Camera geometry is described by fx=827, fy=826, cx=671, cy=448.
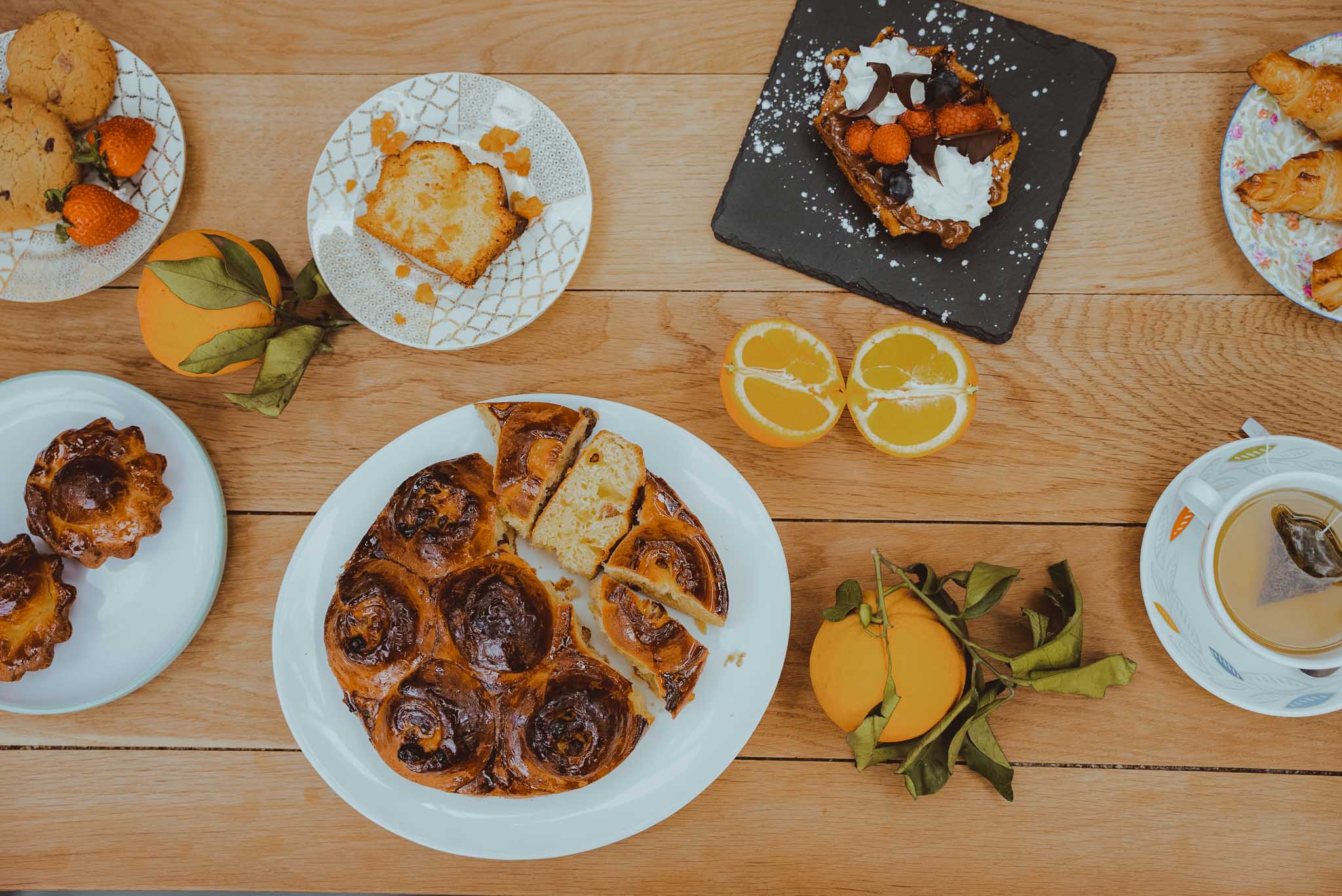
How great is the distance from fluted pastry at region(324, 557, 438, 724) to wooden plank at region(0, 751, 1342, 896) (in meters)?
0.35

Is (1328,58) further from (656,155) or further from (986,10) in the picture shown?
(656,155)

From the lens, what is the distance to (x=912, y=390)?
128 cm

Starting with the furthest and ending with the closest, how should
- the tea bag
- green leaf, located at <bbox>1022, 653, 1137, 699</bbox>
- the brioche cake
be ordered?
the brioche cake, green leaf, located at <bbox>1022, 653, 1137, 699</bbox>, the tea bag

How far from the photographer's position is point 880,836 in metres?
1.43

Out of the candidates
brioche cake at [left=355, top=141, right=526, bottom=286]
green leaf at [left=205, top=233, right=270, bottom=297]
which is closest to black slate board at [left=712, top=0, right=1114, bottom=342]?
brioche cake at [left=355, top=141, right=526, bottom=286]

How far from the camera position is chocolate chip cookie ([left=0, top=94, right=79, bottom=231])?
135 centimetres

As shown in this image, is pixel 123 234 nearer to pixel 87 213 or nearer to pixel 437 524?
pixel 87 213

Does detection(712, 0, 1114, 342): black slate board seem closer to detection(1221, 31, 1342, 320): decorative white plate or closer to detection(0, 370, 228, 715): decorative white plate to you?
detection(1221, 31, 1342, 320): decorative white plate

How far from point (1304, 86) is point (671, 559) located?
1.25 meters

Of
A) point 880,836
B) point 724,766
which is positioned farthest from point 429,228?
point 880,836

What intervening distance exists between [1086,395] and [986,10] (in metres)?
0.70

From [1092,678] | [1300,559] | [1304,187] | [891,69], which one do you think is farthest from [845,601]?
[1304,187]

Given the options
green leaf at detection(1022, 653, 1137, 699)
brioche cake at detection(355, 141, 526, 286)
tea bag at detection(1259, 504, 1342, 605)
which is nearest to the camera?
tea bag at detection(1259, 504, 1342, 605)

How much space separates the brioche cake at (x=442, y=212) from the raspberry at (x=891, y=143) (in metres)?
0.61
